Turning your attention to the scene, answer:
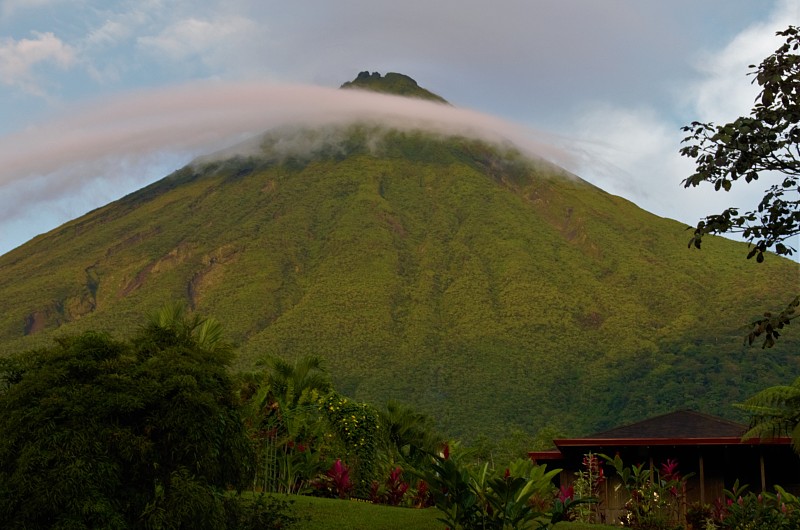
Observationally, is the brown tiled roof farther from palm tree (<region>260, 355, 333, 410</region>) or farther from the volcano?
the volcano

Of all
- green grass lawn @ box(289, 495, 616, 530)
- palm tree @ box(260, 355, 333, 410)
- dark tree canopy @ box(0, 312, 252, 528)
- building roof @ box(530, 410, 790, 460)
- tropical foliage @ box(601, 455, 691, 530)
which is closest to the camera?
dark tree canopy @ box(0, 312, 252, 528)

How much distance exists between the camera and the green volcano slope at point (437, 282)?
7156 centimetres

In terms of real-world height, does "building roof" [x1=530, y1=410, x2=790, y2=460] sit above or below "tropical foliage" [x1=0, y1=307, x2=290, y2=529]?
below

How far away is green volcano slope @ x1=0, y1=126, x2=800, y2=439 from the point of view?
7156 cm

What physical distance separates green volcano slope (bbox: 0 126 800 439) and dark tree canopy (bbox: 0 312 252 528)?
52092mm

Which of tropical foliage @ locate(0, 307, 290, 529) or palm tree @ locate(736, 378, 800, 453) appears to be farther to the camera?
palm tree @ locate(736, 378, 800, 453)

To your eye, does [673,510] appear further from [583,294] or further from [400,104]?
[400,104]

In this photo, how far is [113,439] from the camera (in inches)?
455

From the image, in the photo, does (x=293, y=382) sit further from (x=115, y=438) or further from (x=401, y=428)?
(x=115, y=438)

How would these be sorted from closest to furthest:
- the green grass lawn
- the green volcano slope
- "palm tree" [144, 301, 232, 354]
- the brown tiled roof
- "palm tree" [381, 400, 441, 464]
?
the green grass lawn < "palm tree" [144, 301, 232, 354] < the brown tiled roof < "palm tree" [381, 400, 441, 464] < the green volcano slope

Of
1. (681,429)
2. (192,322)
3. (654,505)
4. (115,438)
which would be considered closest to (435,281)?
(681,429)

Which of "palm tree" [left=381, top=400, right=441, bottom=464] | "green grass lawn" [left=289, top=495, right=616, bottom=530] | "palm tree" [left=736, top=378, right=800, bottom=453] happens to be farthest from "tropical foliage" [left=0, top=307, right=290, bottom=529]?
"palm tree" [left=381, top=400, right=441, bottom=464]

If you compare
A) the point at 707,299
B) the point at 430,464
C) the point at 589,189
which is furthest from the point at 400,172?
the point at 430,464

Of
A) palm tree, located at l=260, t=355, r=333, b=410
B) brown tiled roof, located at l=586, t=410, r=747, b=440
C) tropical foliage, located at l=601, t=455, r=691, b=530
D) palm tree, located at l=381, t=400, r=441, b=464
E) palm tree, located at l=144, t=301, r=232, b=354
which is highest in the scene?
palm tree, located at l=144, t=301, r=232, b=354
